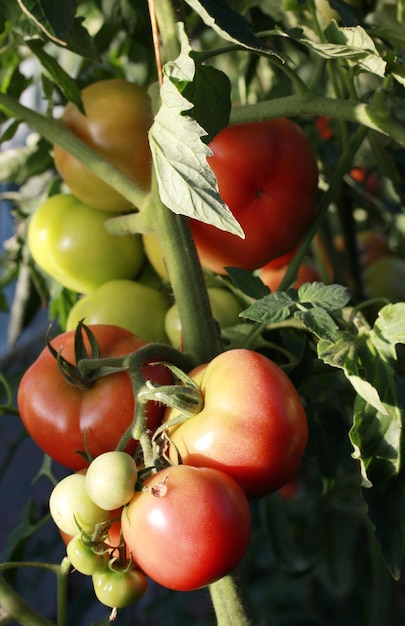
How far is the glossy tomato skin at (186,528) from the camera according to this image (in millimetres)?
392

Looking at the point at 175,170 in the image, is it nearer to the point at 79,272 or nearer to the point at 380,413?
the point at 380,413

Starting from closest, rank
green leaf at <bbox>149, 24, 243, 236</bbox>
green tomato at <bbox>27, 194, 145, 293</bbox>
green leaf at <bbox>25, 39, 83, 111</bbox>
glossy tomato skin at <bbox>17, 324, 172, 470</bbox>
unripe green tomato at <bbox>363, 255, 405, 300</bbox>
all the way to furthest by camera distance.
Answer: green leaf at <bbox>149, 24, 243, 236</bbox> → glossy tomato skin at <bbox>17, 324, 172, 470</bbox> → green leaf at <bbox>25, 39, 83, 111</bbox> → green tomato at <bbox>27, 194, 145, 293</bbox> → unripe green tomato at <bbox>363, 255, 405, 300</bbox>

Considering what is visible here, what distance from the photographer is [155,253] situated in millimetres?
667

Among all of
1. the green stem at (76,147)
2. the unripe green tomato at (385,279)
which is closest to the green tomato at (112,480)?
the green stem at (76,147)

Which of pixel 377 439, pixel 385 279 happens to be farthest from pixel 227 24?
pixel 385 279

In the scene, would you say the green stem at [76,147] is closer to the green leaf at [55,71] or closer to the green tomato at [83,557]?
the green leaf at [55,71]

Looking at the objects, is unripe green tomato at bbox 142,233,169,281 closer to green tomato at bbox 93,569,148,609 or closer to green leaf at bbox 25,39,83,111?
green leaf at bbox 25,39,83,111

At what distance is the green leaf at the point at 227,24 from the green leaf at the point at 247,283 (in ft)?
0.50

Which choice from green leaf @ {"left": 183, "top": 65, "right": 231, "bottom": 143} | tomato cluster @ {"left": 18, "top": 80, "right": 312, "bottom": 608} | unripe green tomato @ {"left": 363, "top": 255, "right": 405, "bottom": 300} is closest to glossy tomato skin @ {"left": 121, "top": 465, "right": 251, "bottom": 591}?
tomato cluster @ {"left": 18, "top": 80, "right": 312, "bottom": 608}

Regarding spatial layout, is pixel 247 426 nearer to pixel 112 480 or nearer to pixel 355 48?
pixel 112 480

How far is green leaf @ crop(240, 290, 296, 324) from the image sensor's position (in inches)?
17.3

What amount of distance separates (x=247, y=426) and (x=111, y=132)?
1.07 feet

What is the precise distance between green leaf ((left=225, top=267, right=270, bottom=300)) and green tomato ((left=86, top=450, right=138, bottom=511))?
16cm

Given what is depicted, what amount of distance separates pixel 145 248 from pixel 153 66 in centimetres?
27
